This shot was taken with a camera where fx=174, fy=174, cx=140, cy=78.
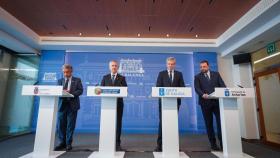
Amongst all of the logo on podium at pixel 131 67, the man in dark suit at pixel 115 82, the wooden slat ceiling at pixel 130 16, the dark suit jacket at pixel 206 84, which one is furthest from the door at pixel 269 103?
the man in dark suit at pixel 115 82

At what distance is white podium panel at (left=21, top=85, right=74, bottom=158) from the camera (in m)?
2.59

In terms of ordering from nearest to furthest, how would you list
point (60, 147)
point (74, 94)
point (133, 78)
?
point (60, 147), point (74, 94), point (133, 78)

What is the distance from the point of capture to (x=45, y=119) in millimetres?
2719

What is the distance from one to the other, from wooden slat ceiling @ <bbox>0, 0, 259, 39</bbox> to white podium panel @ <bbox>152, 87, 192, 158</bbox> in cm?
209

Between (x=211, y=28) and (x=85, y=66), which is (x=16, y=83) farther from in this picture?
(x=211, y=28)

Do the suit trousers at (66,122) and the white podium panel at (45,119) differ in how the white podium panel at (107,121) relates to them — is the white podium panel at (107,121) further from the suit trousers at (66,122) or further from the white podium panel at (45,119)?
the suit trousers at (66,122)

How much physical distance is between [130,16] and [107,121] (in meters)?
A: 2.70

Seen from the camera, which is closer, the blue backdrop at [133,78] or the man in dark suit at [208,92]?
the man in dark suit at [208,92]

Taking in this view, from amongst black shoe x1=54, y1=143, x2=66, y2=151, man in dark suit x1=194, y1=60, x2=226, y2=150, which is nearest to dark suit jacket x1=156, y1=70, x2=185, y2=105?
man in dark suit x1=194, y1=60, x2=226, y2=150

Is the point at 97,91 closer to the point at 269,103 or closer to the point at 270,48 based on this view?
the point at 269,103

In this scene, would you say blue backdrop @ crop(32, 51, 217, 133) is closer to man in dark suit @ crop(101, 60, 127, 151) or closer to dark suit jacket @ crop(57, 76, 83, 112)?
dark suit jacket @ crop(57, 76, 83, 112)

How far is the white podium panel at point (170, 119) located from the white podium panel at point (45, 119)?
5.03 ft

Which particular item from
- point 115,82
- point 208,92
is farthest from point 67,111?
point 208,92

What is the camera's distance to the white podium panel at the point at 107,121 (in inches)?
100
